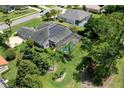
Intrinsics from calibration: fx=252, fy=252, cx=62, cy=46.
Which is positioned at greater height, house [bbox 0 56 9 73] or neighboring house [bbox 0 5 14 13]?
neighboring house [bbox 0 5 14 13]

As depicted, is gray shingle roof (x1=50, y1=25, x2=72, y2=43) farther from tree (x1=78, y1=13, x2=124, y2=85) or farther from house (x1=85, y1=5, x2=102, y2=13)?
house (x1=85, y1=5, x2=102, y2=13)

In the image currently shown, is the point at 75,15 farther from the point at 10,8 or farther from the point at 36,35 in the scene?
the point at 10,8

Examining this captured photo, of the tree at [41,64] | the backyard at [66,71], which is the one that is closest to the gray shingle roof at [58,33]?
the backyard at [66,71]

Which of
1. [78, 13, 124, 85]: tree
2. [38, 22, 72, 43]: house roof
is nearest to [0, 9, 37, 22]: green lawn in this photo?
[38, 22, 72, 43]: house roof

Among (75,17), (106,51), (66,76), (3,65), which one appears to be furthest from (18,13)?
(106,51)

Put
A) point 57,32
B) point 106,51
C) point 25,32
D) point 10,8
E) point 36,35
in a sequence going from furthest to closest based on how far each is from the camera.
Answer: point 10,8, point 25,32, point 57,32, point 36,35, point 106,51
